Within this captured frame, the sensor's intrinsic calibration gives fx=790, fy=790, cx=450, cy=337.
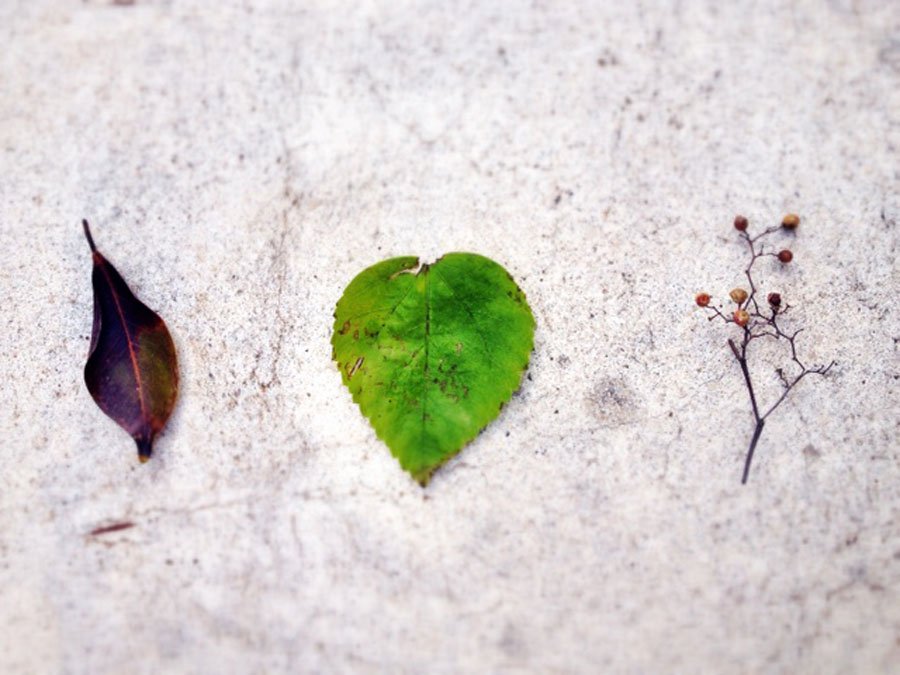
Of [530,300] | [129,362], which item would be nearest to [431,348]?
[530,300]

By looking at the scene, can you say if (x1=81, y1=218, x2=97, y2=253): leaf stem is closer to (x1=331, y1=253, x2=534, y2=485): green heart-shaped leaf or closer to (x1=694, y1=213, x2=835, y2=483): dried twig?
(x1=331, y1=253, x2=534, y2=485): green heart-shaped leaf

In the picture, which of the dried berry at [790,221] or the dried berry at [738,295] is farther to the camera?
the dried berry at [790,221]

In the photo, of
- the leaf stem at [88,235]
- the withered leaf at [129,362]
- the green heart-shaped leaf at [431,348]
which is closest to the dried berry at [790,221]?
the green heart-shaped leaf at [431,348]

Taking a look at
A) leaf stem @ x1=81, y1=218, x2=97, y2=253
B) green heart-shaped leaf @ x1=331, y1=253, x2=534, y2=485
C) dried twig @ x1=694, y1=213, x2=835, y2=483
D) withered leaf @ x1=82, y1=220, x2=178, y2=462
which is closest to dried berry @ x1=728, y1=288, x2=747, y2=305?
dried twig @ x1=694, y1=213, x2=835, y2=483

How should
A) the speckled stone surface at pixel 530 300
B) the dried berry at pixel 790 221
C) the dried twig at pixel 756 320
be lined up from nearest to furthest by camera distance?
the speckled stone surface at pixel 530 300, the dried twig at pixel 756 320, the dried berry at pixel 790 221

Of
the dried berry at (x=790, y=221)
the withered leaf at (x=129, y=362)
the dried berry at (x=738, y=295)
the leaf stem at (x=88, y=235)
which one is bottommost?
the withered leaf at (x=129, y=362)

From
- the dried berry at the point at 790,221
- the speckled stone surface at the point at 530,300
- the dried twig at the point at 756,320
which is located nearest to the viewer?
the speckled stone surface at the point at 530,300

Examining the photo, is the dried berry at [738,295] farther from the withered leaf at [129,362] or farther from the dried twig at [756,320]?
the withered leaf at [129,362]

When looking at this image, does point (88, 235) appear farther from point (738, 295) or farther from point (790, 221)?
point (790, 221)
